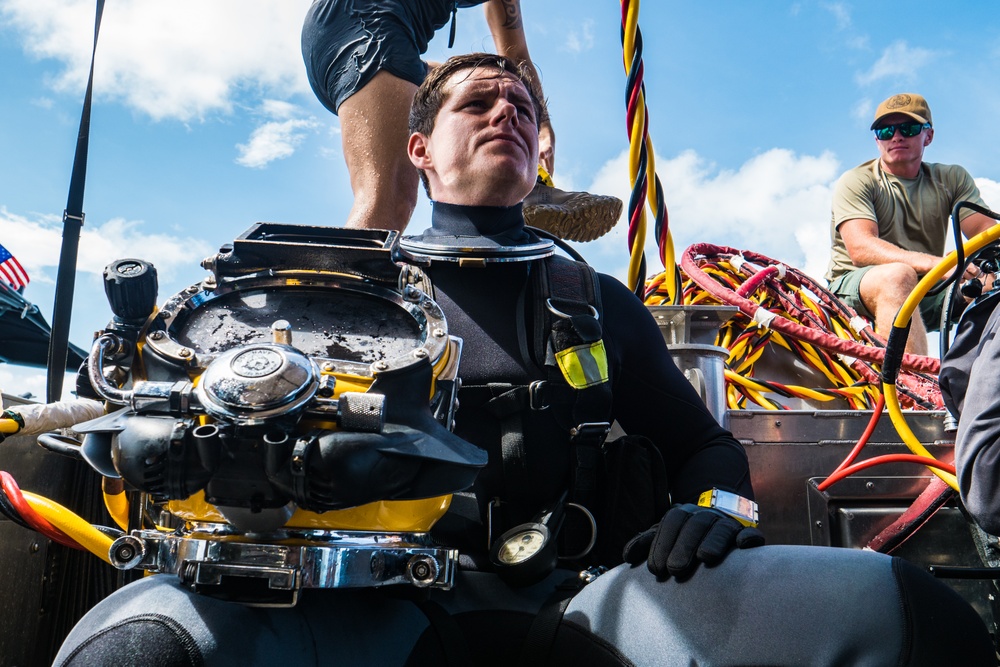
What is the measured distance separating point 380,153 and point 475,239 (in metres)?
0.76

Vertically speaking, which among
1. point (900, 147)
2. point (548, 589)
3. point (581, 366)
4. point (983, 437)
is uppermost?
point (900, 147)

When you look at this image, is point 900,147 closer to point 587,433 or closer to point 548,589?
point 587,433

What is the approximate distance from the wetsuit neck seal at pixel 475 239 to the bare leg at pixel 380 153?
477 millimetres

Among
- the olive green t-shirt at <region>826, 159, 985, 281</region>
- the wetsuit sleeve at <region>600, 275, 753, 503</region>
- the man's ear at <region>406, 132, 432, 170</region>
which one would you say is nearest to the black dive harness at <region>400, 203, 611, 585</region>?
the wetsuit sleeve at <region>600, 275, 753, 503</region>

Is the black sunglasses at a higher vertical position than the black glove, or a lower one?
higher

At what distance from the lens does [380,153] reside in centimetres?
231

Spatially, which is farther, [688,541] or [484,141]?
[484,141]

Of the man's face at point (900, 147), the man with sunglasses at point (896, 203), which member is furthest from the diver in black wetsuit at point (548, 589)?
the man's face at point (900, 147)

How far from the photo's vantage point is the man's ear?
1938 mm

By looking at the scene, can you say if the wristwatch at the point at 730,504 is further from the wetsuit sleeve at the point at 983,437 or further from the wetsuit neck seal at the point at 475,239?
the wetsuit neck seal at the point at 475,239

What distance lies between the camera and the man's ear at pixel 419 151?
194 centimetres

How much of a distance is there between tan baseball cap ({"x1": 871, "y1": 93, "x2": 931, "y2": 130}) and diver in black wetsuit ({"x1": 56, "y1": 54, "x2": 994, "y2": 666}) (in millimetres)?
3653

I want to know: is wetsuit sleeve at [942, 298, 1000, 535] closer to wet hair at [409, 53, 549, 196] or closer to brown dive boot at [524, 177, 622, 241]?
wet hair at [409, 53, 549, 196]

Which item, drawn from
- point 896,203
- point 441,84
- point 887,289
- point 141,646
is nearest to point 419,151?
point 441,84
